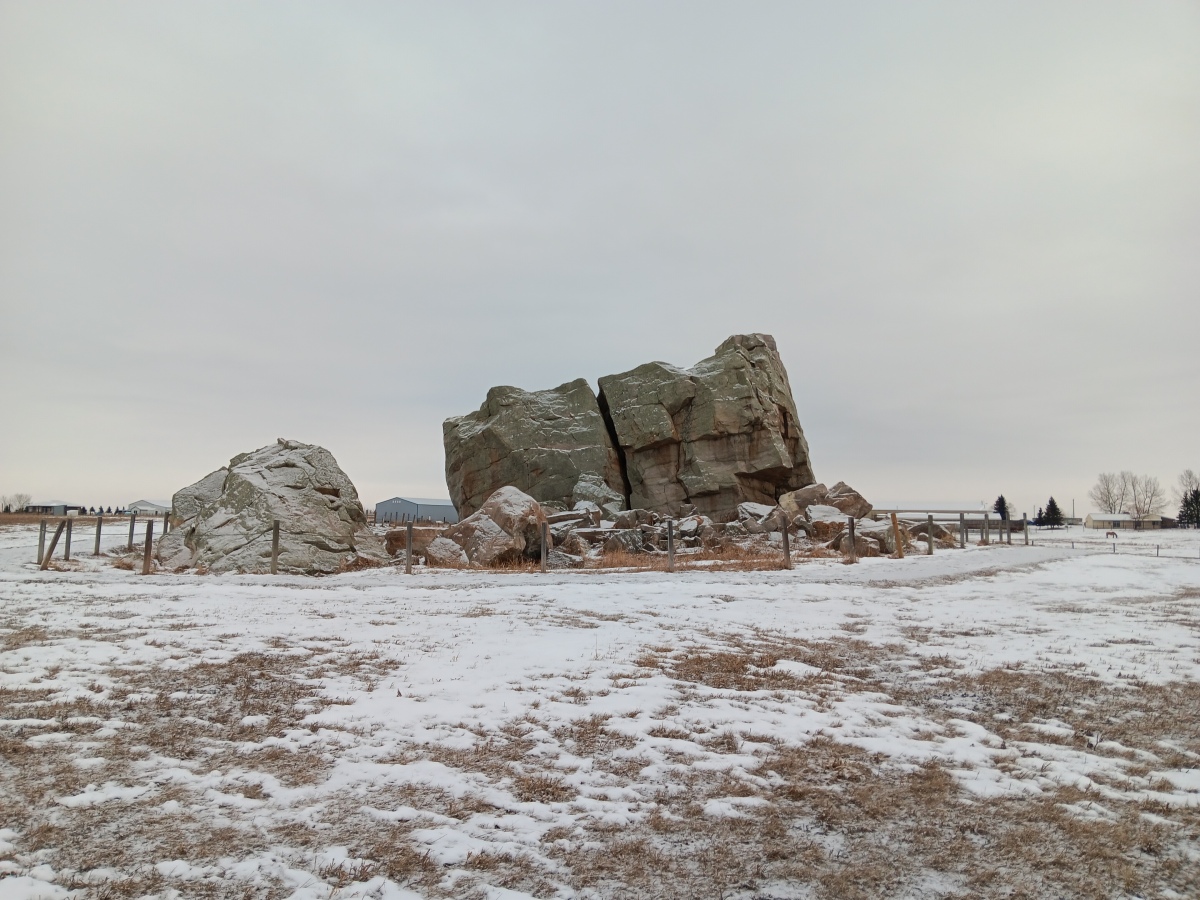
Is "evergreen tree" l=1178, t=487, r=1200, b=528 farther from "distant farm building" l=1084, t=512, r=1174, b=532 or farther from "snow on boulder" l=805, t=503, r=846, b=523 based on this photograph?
"snow on boulder" l=805, t=503, r=846, b=523

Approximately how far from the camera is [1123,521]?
85.9 metres

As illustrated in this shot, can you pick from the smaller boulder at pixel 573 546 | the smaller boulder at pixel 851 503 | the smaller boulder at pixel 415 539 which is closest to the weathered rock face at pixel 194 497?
the smaller boulder at pixel 415 539

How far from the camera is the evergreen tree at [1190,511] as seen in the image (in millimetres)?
80375

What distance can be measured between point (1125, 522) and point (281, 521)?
316ft

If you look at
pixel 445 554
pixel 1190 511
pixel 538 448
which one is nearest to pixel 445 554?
pixel 445 554

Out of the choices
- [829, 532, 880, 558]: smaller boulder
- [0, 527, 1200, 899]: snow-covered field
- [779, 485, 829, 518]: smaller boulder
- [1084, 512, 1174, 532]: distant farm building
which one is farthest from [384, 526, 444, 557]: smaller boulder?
[1084, 512, 1174, 532]: distant farm building

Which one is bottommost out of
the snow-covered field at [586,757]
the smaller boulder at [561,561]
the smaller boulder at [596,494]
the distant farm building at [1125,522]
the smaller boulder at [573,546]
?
the snow-covered field at [586,757]

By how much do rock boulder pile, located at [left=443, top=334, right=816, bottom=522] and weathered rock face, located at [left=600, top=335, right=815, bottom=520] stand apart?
5 centimetres

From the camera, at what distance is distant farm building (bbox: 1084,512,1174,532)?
82.1 meters

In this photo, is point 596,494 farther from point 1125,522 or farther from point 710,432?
point 1125,522

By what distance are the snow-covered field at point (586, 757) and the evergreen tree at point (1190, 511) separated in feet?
298

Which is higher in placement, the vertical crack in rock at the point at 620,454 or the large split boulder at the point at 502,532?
the vertical crack in rock at the point at 620,454

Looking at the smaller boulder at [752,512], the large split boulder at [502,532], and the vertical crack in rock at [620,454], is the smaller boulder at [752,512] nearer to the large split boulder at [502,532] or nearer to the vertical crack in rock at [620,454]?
the vertical crack in rock at [620,454]

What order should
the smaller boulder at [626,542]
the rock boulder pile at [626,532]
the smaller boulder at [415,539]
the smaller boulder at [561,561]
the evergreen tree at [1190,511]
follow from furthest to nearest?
the evergreen tree at [1190,511], the smaller boulder at [626,542], the smaller boulder at [415,539], the rock boulder pile at [626,532], the smaller boulder at [561,561]
